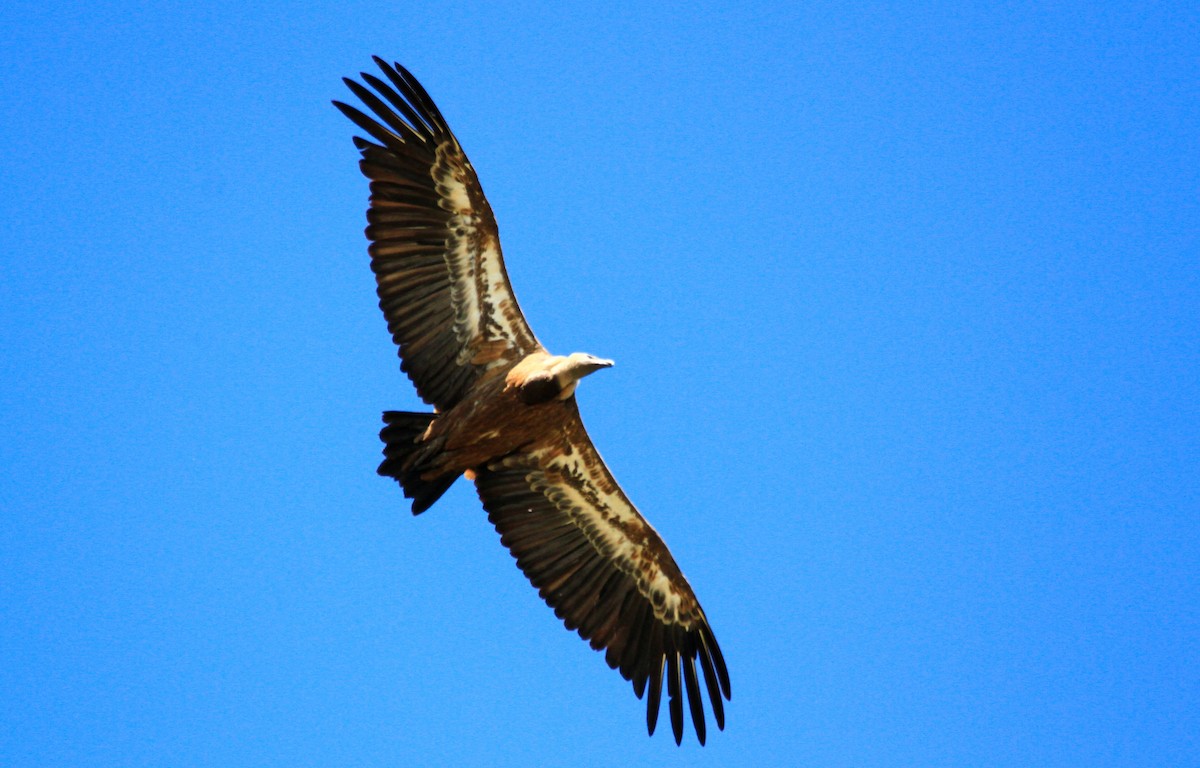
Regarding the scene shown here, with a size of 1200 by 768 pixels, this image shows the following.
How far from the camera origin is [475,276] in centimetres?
1081

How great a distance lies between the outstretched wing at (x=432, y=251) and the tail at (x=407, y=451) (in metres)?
0.37

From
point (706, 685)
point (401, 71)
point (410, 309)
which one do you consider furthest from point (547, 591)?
point (401, 71)

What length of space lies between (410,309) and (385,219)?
78cm

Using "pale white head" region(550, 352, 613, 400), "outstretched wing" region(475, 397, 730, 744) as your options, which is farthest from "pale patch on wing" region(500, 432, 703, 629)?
"pale white head" region(550, 352, 613, 400)

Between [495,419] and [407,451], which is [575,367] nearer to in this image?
[495,419]

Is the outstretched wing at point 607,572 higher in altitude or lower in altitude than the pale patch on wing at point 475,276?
lower

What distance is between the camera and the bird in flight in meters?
10.6

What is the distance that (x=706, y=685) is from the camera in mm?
11531

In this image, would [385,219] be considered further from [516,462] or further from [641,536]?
[641,536]

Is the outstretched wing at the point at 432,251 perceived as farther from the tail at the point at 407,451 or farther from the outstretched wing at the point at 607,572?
the outstretched wing at the point at 607,572

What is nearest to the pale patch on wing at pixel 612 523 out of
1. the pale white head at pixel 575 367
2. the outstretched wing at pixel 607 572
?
the outstretched wing at pixel 607 572

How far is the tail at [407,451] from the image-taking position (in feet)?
34.3

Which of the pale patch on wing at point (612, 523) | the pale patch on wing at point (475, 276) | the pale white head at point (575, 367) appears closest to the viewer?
the pale white head at point (575, 367)

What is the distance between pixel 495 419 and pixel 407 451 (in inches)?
30.3
